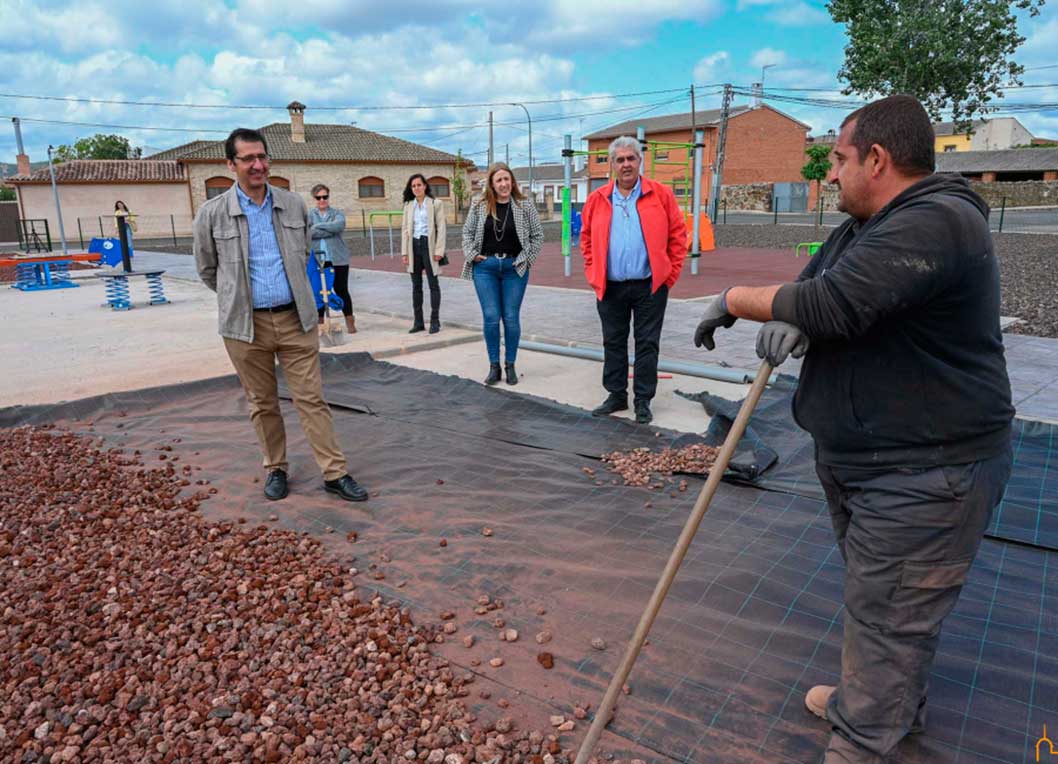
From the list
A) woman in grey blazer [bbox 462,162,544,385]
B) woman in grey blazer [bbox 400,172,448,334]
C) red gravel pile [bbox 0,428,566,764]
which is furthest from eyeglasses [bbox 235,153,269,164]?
woman in grey blazer [bbox 400,172,448,334]

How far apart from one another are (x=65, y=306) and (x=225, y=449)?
863 cm

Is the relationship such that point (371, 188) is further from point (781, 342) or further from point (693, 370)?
point (781, 342)

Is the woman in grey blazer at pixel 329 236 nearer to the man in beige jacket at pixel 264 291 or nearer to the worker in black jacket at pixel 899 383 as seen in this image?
the man in beige jacket at pixel 264 291

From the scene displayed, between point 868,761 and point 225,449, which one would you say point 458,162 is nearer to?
point 225,449

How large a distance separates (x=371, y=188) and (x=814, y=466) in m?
41.6

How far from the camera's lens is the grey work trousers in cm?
183

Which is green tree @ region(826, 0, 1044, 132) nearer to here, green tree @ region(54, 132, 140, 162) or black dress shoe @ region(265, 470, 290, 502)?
black dress shoe @ region(265, 470, 290, 502)

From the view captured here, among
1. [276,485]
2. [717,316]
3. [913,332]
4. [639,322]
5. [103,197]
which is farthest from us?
[103,197]

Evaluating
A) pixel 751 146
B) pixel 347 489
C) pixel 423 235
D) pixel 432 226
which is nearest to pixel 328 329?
pixel 423 235

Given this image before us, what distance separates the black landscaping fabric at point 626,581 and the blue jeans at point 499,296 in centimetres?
113

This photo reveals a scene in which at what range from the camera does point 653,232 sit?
193 inches

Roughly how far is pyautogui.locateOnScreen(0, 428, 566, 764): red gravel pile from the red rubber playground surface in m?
8.55

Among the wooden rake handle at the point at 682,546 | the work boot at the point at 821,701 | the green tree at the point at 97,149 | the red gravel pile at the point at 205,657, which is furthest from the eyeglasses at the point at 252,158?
the green tree at the point at 97,149

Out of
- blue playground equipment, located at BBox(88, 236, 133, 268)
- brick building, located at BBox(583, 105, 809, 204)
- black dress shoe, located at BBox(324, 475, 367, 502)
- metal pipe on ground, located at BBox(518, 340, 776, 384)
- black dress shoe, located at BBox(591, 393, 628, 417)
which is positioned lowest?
black dress shoe, located at BBox(324, 475, 367, 502)
